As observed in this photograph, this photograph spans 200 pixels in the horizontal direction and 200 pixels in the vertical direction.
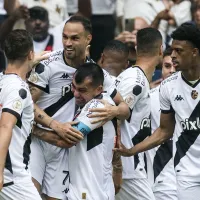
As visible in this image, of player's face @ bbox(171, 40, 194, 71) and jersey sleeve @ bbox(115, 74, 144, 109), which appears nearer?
player's face @ bbox(171, 40, 194, 71)

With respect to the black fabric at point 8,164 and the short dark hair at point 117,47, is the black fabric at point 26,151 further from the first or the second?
the short dark hair at point 117,47

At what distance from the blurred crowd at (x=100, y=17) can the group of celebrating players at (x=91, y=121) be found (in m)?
3.52

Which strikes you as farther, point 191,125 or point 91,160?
point 191,125

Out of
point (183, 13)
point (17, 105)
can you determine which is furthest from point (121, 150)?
point (183, 13)

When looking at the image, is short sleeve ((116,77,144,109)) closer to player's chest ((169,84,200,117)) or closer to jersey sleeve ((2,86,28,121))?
player's chest ((169,84,200,117))

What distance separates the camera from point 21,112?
864 cm

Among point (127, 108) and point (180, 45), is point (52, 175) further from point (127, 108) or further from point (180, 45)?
point (180, 45)

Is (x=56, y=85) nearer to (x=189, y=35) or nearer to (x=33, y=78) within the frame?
(x=33, y=78)

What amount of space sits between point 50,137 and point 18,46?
1.18m

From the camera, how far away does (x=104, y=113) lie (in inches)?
370

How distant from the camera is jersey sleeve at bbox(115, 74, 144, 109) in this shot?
33.3 feet

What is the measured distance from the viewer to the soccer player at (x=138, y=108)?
10203mm

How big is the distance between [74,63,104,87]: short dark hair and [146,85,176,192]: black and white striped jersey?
6.07ft

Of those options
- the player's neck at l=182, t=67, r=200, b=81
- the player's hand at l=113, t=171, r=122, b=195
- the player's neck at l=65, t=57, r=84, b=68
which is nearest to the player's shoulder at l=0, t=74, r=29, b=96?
the player's neck at l=65, t=57, r=84, b=68
